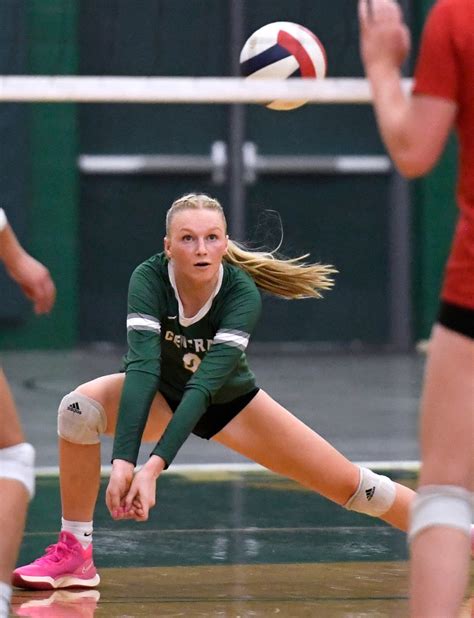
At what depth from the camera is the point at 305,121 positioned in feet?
41.0

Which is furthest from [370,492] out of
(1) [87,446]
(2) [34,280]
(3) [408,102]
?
(3) [408,102]

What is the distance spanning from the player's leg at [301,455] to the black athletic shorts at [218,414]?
2 cm

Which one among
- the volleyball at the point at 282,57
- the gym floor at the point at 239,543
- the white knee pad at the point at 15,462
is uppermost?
the volleyball at the point at 282,57

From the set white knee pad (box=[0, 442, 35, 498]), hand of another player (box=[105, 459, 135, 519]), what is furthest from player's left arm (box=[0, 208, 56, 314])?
hand of another player (box=[105, 459, 135, 519])

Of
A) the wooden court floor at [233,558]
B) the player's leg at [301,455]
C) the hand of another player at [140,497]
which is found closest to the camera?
the hand of another player at [140,497]

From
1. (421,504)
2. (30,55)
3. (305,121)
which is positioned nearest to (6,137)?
(30,55)

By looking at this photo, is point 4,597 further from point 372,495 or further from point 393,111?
point 372,495

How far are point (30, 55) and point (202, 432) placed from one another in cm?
838

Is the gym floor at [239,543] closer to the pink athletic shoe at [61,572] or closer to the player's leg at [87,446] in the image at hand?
the pink athletic shoe at [61,572]

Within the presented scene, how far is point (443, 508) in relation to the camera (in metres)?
2.68

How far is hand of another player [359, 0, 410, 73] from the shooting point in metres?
2.75

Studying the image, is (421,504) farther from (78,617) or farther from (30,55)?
(30,55)

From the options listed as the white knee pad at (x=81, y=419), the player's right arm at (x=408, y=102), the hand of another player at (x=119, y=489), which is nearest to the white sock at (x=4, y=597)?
the hand of another player at (x=119, y=489)

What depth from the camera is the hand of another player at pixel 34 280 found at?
10.3ft
